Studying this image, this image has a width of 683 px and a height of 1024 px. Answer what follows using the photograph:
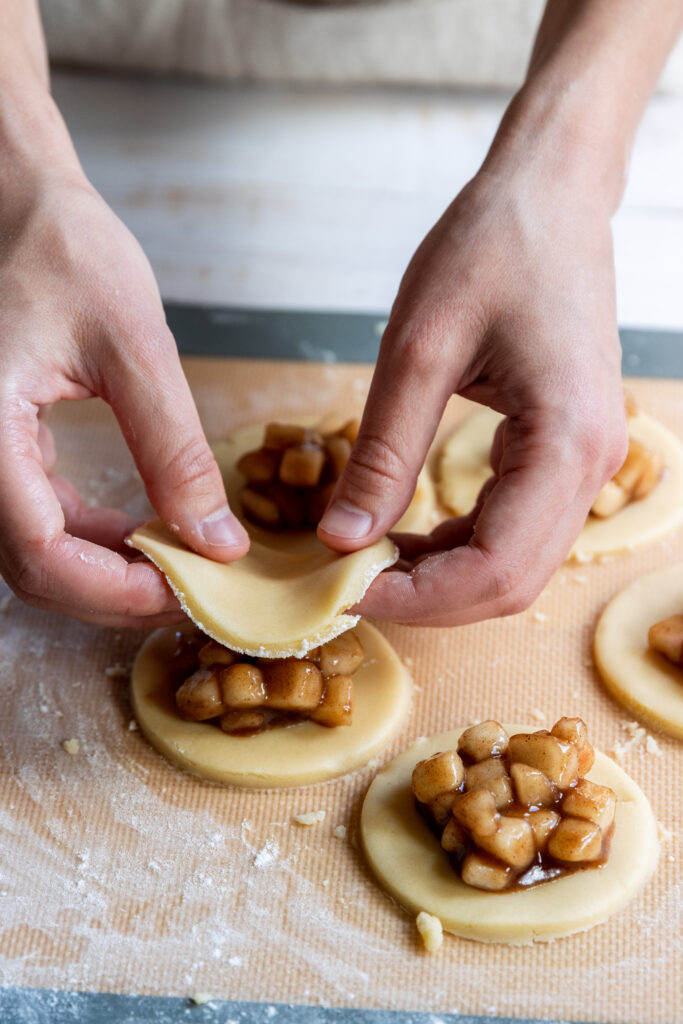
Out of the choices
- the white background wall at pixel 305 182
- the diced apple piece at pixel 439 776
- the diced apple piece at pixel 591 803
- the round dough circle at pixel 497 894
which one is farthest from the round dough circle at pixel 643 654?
the white background wall at pixel 305 182

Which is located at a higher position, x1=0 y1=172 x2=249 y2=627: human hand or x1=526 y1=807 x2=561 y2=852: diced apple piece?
x1=0 y1=172 x2=249 y2=627: human hand

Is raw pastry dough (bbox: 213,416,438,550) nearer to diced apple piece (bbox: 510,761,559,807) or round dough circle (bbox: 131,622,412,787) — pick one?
round dough circle (bbox: 131,622,412,787)

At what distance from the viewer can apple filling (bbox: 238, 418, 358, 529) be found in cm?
179

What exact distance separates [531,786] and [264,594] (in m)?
0.42

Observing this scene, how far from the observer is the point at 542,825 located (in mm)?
1342

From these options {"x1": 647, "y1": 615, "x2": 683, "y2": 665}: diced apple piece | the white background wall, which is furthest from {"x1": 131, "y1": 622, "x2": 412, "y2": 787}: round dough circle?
the white background wall

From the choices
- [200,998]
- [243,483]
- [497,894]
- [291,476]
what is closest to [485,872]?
[497,894]

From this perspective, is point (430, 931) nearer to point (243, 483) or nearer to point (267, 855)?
point (267, 855)

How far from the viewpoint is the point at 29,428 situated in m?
1.40

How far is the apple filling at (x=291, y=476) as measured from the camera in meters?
1.79

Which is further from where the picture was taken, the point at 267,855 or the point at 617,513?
the point at 617,513

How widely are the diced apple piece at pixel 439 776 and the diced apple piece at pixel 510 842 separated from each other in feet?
0.27

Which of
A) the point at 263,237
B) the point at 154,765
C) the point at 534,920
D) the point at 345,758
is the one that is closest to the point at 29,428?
the point at 154,765

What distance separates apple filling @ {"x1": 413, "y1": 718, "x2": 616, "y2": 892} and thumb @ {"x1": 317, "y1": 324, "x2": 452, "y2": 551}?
12.6 inches
